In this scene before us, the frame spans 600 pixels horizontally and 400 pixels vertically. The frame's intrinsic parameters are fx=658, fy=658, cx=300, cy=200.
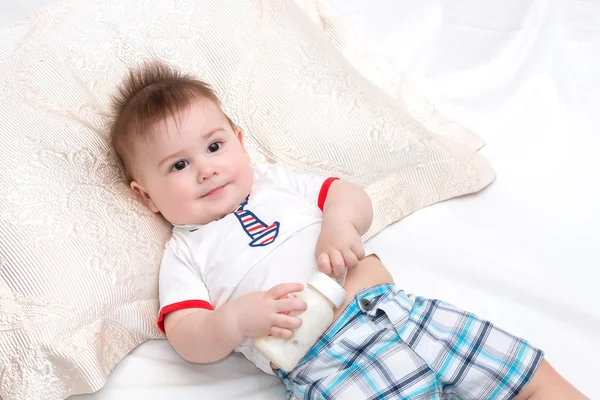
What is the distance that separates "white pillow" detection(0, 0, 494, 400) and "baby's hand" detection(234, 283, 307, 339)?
0.74 ft

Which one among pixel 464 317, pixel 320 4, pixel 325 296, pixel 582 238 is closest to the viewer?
pixel 325 296

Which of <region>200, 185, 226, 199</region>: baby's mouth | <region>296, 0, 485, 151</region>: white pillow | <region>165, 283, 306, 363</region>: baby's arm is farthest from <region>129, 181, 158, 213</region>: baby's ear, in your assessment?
<region>296, 0, 485, 151</region>: white pillow

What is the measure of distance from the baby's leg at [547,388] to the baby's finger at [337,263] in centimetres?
33

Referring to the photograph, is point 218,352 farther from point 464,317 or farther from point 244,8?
point 244,8

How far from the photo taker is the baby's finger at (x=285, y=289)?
3.21 ft

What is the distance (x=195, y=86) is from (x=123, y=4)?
0.34 meters

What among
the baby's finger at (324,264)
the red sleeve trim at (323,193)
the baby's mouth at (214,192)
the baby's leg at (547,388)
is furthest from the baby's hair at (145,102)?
the baby's leg at (547,388)

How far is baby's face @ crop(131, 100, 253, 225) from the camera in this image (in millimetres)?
1131

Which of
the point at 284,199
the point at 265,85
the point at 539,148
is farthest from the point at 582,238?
the point at 265,85

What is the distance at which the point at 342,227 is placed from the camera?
43.4 inches

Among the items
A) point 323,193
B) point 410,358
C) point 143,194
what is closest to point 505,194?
point 323,193

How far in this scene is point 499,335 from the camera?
3.40 ft

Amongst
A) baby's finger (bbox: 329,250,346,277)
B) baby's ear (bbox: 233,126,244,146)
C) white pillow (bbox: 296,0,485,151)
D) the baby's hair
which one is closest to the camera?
baby's finger (bbox: 329,250,346,277)

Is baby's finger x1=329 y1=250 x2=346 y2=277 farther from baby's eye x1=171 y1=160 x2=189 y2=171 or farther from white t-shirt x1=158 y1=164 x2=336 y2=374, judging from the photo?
baby's eye x1=171 y1=160 x2=189 y2=171
